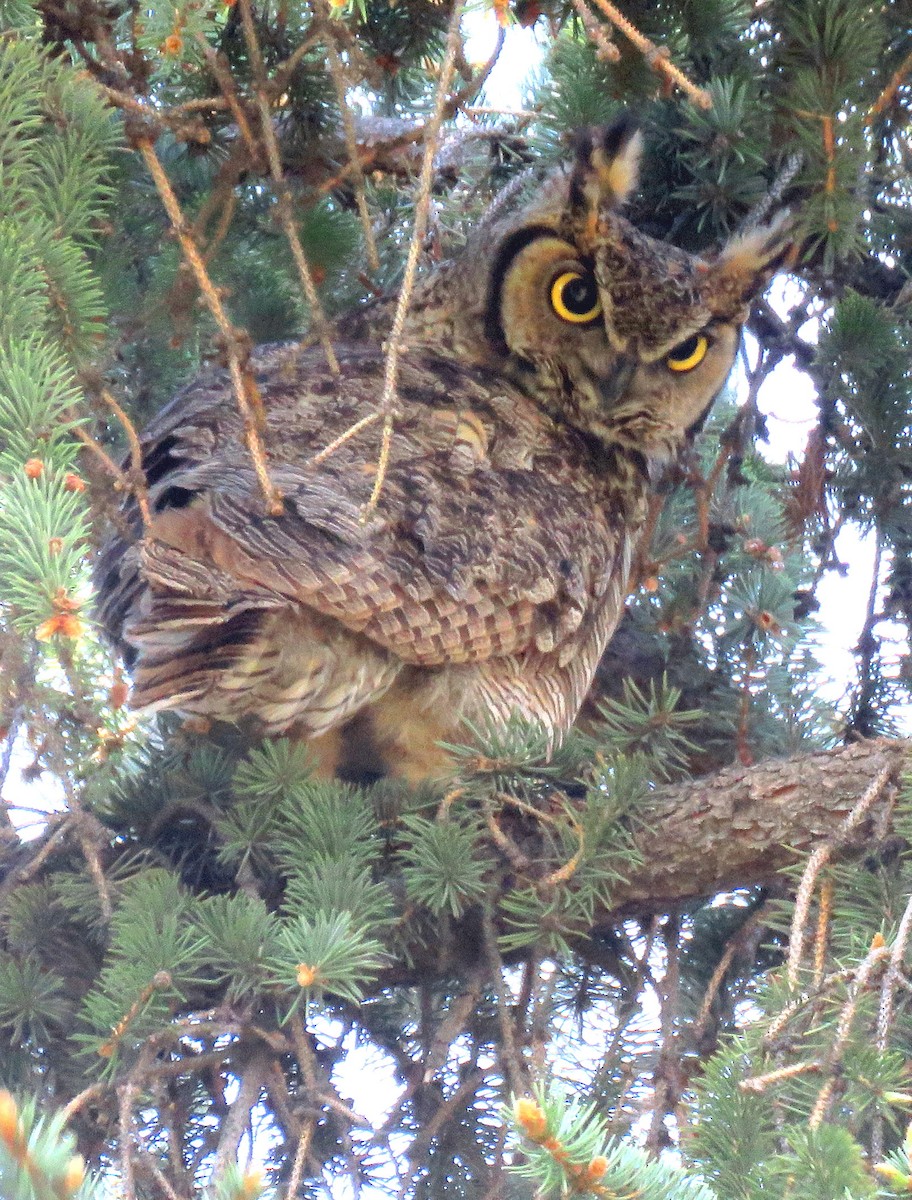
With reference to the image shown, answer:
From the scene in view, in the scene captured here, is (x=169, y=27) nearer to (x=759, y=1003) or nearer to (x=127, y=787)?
(x=127, y=787)

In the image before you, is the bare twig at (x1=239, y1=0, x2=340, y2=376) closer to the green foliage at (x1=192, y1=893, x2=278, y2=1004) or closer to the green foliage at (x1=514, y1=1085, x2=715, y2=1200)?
the green foliage at (x1=192, y1=893, x2=278, y2=1004)

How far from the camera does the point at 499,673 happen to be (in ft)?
7.12

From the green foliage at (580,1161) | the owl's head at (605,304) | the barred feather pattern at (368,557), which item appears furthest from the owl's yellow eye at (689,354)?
the green foliage at (580,1161)

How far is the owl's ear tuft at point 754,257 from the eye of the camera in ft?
7.62

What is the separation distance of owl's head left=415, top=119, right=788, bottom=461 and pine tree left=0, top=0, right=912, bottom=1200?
94mm

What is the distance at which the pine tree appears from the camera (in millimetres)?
1300

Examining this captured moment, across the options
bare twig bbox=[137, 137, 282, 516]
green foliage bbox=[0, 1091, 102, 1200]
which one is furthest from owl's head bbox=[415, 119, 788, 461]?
green foliage bbox=[0, 1091, 102, 1200]

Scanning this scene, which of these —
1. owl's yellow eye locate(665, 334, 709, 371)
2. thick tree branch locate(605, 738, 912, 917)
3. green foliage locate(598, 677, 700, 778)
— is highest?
owl's yellow eye locate(665, 334, 709, 371)

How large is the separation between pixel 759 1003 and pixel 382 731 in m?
0.89

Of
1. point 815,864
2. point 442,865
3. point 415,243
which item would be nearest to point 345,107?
point 415,243

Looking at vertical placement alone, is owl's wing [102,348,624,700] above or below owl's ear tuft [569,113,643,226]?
below

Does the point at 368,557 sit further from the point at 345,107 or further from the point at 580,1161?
the point at 580,1161

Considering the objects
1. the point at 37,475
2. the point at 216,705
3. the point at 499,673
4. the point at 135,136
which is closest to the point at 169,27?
the point at 135,136

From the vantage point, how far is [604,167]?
2.36 metres
